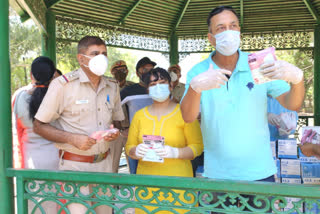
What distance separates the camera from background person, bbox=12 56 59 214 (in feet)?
10.2

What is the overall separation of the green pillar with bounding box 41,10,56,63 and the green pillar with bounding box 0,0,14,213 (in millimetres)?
3703

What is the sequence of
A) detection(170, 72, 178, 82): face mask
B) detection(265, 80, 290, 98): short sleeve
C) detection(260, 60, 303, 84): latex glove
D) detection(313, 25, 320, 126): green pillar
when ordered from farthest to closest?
detection(313, 25, 320, 126): green pillar < detection(170, 72, 178, 82): face mask < detection(265, 80, 290, 98): short sleeve < detection(260, 60, 303, 84): latex glove

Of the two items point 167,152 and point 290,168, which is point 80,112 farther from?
point 290,168

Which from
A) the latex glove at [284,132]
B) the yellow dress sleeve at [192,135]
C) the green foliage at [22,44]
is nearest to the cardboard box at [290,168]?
the latex glove at [284,132]

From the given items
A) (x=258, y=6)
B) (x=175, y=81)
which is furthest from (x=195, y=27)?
(x=175, y=81)

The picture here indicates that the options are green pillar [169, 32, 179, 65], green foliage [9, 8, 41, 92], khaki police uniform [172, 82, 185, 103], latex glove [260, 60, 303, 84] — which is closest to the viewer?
latex glove [260, 60, 303, 84]

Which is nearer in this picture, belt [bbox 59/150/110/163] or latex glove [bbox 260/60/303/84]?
latex glove [bbox 260/60/303/84]

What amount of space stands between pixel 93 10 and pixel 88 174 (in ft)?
16.8

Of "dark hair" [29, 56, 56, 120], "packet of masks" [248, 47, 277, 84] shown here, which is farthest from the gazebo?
"packet of masks" [248, 47, 277, 84]

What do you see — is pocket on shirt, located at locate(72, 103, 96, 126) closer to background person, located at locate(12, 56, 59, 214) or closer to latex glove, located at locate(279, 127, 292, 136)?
background person, located at locate(12, 56, 59, 214)

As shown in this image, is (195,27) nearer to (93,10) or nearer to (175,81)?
(93,10)

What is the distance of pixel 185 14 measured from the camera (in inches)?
299

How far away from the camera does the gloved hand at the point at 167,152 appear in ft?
8.41

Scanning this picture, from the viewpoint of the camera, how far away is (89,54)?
2705 millimetres
